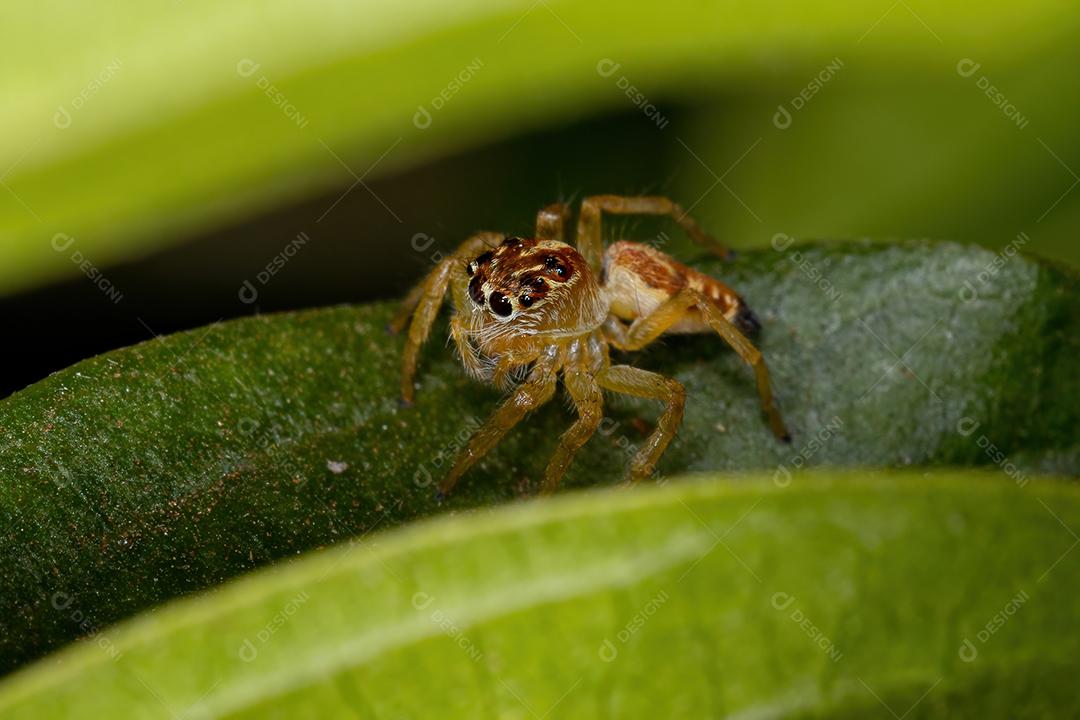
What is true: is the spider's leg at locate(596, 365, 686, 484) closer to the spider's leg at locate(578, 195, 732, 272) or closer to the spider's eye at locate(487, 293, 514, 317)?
the spider's eye at locate(487, 293, 514, 317)

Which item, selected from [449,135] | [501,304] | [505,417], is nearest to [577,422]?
[505,417]

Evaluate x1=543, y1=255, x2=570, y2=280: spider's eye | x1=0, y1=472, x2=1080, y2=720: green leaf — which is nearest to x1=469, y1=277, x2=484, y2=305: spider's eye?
x1=543, y1=255, x2=570, y2=280: spider's eye

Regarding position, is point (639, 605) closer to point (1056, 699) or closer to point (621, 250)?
point (1056, 699)

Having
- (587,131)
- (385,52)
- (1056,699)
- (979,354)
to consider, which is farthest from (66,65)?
(1056,699)

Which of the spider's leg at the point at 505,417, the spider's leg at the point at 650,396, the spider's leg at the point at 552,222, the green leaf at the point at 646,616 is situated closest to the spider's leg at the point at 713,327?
the spider's leg at the point at 650,396

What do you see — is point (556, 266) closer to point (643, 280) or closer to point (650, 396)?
point (643, 280)

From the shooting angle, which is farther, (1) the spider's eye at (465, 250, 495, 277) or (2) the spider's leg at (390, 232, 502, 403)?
(1) the spider's eye at (465, 250, 495, 277)
